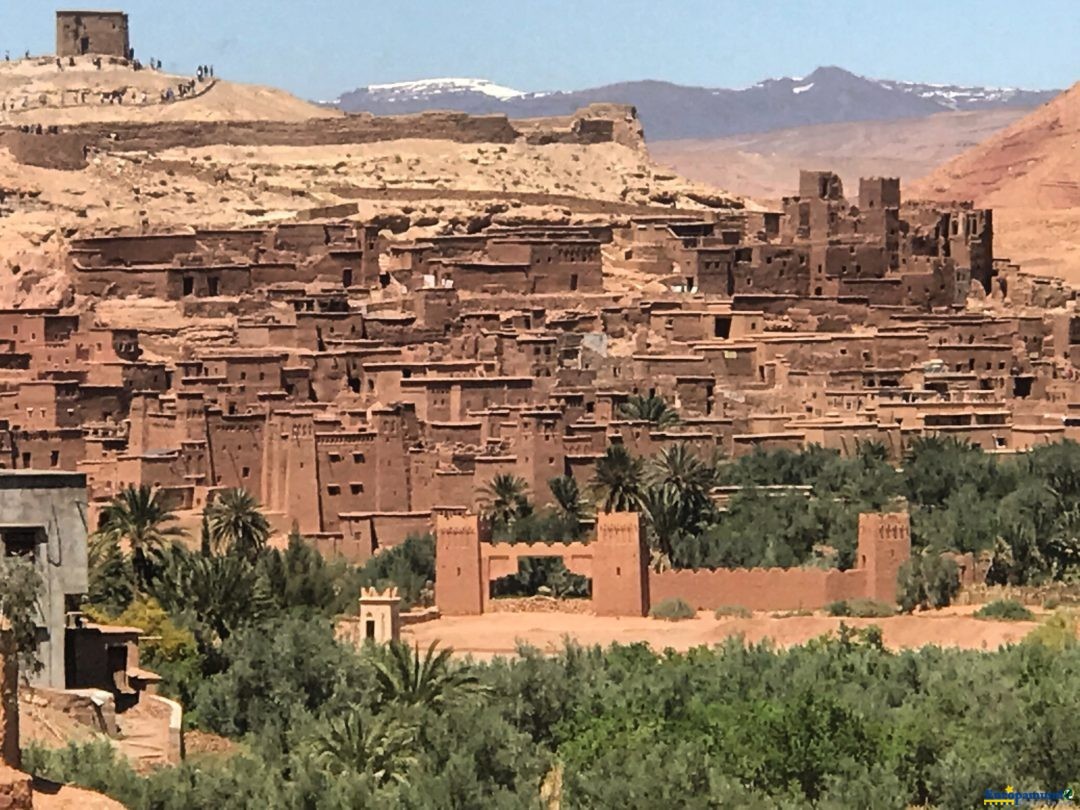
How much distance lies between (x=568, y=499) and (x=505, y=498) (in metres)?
0.85

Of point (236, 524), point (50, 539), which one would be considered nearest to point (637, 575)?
point (236, 524)

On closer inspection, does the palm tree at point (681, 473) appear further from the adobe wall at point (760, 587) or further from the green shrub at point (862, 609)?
the green shrub at point (862, 609)

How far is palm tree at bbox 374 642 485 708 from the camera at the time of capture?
30.9 metres

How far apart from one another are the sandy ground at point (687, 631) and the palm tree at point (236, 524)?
407 centimetres

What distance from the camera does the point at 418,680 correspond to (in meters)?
31.1

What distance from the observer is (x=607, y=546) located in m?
42.3

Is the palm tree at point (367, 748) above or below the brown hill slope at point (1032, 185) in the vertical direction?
below

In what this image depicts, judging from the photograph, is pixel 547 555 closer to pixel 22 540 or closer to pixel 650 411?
pixel 650 411

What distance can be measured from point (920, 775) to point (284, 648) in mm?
7167

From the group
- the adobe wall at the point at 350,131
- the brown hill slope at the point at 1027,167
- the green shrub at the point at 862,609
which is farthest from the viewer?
the brown hill slope at the point at 1027,167

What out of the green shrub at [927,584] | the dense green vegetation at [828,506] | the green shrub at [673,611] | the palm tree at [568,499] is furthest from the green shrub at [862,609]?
the palm tree at [568,499]

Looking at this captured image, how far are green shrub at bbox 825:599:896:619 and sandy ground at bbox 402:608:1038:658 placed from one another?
0.42 meters

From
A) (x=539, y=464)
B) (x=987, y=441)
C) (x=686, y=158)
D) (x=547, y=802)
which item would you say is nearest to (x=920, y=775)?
(x=547, y=802)

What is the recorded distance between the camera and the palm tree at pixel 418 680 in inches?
1217
